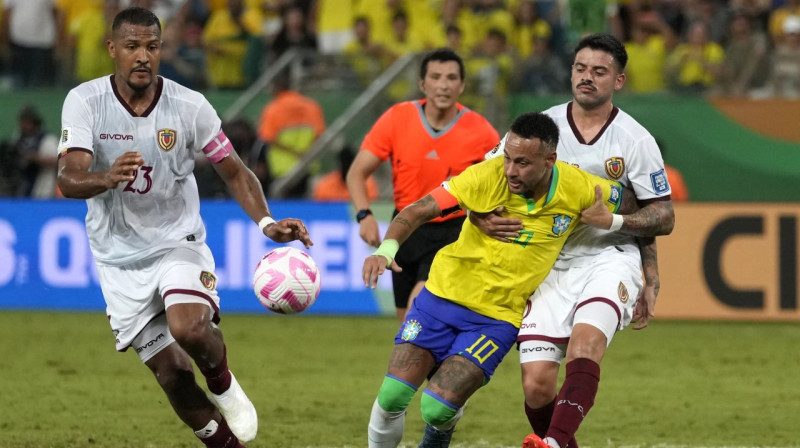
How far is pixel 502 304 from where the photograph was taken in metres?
6.81

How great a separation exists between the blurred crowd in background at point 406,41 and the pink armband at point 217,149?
866 centimetres

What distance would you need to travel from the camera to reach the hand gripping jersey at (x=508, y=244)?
263 inches

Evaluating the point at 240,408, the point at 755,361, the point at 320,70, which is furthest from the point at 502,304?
the point at 320,70

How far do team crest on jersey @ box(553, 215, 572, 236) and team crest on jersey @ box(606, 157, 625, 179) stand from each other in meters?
0.40

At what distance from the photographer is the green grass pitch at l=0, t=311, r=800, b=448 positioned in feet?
27.6

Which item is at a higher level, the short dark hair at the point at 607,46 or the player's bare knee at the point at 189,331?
the short dark hair at the point at 607,46

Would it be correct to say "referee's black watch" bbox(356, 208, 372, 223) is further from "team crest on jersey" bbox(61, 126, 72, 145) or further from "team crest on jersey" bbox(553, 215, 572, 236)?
"team crest on jersey" bbox(61, 126, 72, 145)

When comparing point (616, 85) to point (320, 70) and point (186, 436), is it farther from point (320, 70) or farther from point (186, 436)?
point (320, 70)

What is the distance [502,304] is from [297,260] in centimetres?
113

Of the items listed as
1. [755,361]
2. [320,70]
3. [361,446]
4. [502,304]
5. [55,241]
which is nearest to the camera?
[502,304]

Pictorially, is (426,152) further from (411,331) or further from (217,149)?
(411,331)

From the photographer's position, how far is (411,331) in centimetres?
681

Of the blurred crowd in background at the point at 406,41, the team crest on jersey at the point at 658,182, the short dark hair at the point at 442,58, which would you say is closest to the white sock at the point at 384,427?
the team crest on jersey at the point at 658,182

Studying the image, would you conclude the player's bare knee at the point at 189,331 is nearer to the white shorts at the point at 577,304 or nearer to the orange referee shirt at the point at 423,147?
the white shorts at the point at 577,304
